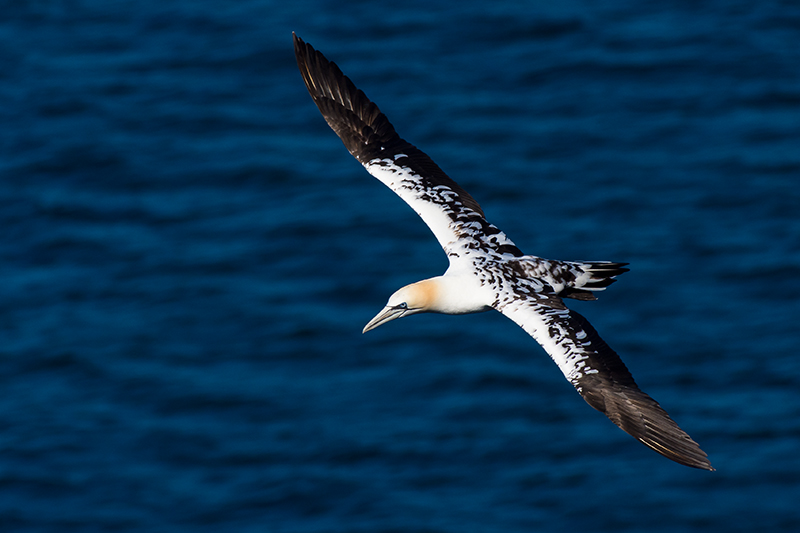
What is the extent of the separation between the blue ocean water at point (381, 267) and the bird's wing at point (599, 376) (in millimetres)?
13778

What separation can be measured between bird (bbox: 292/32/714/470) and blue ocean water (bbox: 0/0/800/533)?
510 inches

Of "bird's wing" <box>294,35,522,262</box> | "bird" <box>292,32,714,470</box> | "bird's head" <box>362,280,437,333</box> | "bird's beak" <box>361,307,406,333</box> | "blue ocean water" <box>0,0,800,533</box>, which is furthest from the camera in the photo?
"blue ocean water" <box>0,0,800,533</box>

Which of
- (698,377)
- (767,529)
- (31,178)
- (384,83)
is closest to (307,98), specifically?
(384,83)

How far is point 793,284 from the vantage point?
32219mm

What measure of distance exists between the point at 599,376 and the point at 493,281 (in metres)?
2.05

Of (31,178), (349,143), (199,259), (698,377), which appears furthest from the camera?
(31,178)

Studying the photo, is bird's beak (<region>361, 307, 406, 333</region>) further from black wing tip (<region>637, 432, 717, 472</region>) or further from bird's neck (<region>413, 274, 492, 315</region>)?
black wing tip (<region>637, 432, 717, 472</region>)

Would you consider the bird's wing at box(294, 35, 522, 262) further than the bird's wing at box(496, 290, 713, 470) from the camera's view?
Yes

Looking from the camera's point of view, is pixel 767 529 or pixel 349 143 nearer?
pixel 349 143

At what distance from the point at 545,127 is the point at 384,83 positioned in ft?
16.4

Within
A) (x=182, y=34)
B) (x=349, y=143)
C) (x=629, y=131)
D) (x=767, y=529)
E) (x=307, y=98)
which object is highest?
(x=182, y=34)

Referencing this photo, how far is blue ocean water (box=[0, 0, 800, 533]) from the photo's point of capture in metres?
30.1

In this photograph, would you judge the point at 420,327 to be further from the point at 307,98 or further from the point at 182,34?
the point at 182,34

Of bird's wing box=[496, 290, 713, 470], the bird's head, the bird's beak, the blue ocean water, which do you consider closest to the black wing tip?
bird's wing box=[496, 290, 713, 470]
